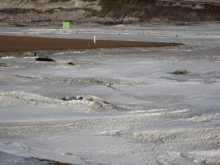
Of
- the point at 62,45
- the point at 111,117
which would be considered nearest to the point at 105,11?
the point at 62,45

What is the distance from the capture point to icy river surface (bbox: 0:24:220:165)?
708 cm

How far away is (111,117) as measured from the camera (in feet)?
30.3

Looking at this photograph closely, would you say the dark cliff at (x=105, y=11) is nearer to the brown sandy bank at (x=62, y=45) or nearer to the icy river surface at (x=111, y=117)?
the brown sandy bank at (x=62, y=45)

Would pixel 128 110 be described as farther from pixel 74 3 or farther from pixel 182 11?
pixel 74 3

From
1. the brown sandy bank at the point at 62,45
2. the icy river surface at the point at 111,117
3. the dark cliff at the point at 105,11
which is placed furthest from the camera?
the dark cliff at the point at 105,11

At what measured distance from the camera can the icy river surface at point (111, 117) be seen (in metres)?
7.08

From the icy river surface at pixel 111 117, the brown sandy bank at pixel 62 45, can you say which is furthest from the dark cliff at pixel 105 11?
the icy river surface at pixel 111 117

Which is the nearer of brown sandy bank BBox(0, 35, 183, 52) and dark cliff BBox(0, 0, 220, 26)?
brown sandy bank BBox(0, 35, 183, 52)

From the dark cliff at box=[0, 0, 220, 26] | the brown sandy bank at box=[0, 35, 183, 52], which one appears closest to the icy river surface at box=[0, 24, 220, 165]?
the brown sandy bank at box=[0, 35, 183, 52]

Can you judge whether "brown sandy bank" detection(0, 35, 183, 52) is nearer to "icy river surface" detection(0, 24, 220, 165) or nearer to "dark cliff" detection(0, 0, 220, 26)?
"icy river surface" detection(0, 24, 220, 165)

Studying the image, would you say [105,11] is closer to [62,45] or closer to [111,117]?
[62,45]

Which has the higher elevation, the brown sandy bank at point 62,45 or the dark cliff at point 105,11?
the dark cliff at point 105,11

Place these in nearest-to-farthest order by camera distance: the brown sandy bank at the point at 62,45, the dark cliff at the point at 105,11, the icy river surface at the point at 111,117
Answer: the icy river surface at the point at 111,117 → the brown sandy bank at the point at 62,45 → the dark cliff at the point at 105,11

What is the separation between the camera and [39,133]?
8.20m
